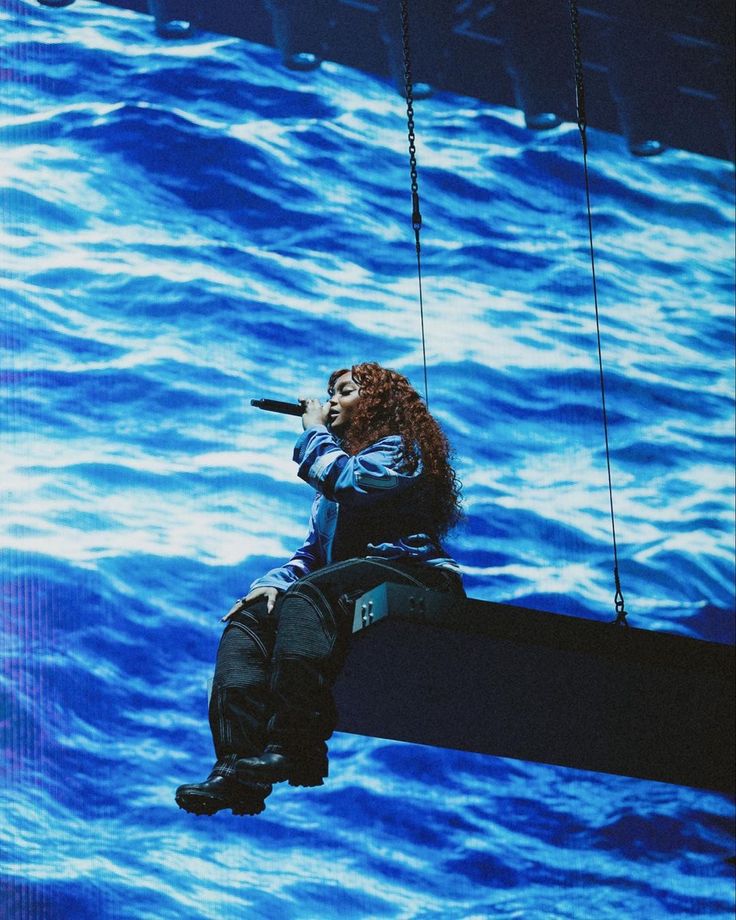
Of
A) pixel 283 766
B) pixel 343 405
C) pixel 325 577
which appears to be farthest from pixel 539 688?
pixel 343 405

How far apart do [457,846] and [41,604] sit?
1613 millimetres

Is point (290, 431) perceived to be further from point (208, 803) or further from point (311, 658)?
point (208, 803)

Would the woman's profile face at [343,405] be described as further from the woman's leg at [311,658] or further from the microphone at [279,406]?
the woman's leg at [311,658]

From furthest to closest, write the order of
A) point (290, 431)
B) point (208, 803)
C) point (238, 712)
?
1. point (290, 431)
2. point (238, 712)
3. point (208, 803)

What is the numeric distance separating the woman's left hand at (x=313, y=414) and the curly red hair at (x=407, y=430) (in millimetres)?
108

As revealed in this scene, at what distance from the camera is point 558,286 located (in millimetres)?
6484

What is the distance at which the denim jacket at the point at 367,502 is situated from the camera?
12.6ft

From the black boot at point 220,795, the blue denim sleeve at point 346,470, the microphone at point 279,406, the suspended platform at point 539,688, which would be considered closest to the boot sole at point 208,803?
the black boot at point 220,795

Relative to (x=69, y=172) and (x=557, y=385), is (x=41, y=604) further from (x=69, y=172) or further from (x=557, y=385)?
(x=557, y=385)

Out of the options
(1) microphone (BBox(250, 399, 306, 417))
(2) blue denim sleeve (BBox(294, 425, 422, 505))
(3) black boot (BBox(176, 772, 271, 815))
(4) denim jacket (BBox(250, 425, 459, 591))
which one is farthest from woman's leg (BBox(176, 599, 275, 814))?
(1) microphone (BBox(250, 399, 306, 417))

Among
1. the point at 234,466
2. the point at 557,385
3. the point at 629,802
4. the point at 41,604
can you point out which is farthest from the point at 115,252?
the point at 629,802

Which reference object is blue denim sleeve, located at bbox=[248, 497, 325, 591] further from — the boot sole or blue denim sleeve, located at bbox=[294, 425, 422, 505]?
the boot sole

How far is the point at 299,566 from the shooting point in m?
4.17

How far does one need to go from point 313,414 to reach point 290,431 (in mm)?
1721
